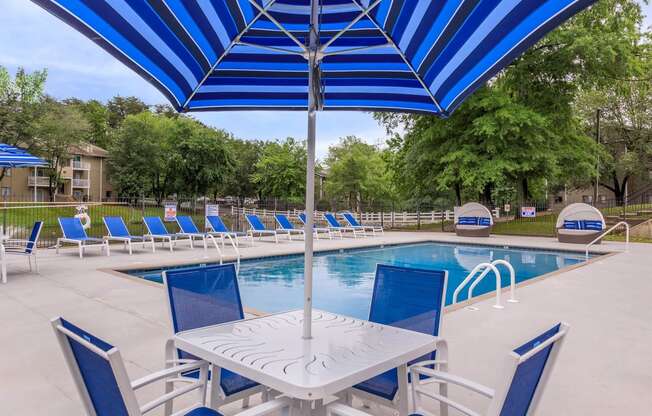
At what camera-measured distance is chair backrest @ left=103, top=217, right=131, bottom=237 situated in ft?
34.8

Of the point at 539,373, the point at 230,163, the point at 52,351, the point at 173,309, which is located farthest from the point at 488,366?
the point at 230,163

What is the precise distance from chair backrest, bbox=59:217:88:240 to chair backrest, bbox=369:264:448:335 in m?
9.07

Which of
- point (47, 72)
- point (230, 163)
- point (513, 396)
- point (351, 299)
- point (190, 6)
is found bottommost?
point (351, 299)

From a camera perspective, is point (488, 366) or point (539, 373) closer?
point (539, 373)

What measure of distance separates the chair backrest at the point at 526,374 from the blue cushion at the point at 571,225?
15116 millimetres

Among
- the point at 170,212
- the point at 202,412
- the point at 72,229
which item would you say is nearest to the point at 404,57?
the point at 202,412

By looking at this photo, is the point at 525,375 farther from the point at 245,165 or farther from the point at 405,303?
the point at 245,165

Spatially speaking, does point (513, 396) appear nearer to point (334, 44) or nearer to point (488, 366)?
point (488, 366)

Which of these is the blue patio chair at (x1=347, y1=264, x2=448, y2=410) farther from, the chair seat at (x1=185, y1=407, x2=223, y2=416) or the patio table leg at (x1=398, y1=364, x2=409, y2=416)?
the chair seat at (x1=185, y1=407, x2=223, y2=416)

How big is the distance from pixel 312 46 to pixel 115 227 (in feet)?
32.8

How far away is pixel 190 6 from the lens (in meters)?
2.41

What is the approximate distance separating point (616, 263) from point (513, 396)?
10.4 metres

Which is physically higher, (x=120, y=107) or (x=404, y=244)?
(x=120, y=107)

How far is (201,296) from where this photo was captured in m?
2.55
